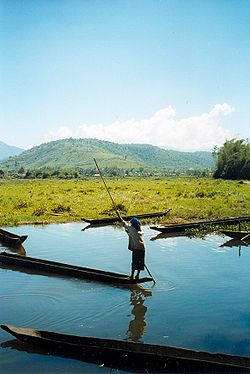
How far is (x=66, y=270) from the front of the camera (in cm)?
1421

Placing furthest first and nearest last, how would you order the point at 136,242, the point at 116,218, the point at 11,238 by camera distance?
1. the point at 116,218
2. the point at 11,238
3. the point at 136,242

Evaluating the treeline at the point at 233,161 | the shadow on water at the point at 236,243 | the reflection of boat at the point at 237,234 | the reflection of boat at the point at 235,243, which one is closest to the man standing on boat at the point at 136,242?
the shadow on water at the point at 236,243

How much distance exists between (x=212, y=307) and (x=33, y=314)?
207 inches

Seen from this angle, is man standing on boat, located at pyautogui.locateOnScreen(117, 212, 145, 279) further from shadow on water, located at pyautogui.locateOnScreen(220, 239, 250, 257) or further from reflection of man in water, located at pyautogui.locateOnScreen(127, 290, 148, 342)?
shadow on water, located at pyautogui.locateOnScreen(220, 239, 250, 257)

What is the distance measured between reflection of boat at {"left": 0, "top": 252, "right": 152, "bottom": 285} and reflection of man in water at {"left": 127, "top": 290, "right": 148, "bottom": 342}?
536 millimetres

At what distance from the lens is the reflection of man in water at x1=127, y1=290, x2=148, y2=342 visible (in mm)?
9580

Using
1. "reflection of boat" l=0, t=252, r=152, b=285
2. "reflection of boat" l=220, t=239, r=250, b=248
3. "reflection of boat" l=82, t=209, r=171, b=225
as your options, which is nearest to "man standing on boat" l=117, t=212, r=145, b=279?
"reflection of boat" l=0, t=252, r=152, b=285

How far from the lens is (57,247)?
20.0 meters

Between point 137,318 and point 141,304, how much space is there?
1.07 meters

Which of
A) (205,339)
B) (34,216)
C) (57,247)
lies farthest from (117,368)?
(34,216)

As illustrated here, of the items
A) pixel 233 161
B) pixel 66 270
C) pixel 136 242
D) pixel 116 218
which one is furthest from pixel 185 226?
pixel 233 161

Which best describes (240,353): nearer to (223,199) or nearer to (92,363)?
(92,363)

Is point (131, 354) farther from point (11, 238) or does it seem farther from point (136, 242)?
point (11, 238)

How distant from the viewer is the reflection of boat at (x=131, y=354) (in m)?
7.27
